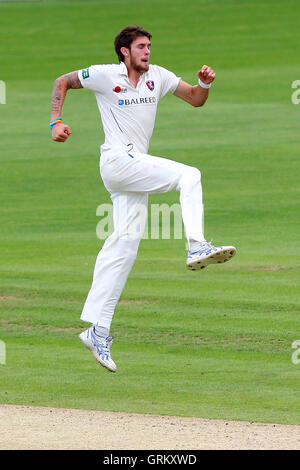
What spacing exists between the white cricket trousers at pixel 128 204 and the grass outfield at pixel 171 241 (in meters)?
1.10

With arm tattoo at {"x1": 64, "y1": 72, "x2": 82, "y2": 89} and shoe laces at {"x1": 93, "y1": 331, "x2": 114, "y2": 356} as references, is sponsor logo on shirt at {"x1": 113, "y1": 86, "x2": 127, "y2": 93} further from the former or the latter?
shoe laces at {"x1": 93, "y1": 331, "x2": 114, "y2": 356}

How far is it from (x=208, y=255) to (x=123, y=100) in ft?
5.89

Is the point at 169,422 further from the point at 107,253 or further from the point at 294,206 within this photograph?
the point at 294,206

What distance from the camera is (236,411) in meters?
10.9

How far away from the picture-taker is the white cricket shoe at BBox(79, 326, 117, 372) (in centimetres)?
1095

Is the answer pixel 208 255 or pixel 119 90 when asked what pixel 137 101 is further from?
pixel 208 255

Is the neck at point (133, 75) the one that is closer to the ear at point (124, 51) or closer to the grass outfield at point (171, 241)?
the ear at point (124, 51)

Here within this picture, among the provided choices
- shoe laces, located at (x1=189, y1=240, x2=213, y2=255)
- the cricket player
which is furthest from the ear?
shoe laces, located at (x1=189, y1=240, x2=213, y2=255)

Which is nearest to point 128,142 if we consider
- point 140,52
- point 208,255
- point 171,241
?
point 140,52

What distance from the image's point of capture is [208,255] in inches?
382

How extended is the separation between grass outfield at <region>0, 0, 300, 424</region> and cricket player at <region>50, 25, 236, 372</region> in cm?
147

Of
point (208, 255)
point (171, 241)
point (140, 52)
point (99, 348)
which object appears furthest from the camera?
point (171, 241)

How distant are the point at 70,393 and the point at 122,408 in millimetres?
868
